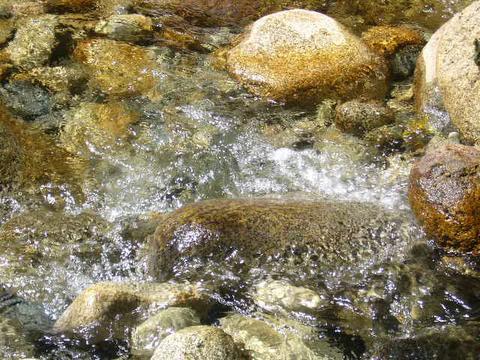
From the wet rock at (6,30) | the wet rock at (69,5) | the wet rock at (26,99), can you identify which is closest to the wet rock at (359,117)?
the wet rock at (26,99)

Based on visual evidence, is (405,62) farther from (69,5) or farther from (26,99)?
(69,5)

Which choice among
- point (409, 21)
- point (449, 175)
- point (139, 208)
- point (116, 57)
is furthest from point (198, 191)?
point (409, 21)

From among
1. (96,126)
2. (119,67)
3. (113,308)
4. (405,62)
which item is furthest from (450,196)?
(119,67)

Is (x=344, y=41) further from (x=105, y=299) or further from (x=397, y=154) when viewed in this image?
(x=105, y=299)

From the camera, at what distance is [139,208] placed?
4.74 m

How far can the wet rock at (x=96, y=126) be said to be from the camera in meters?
5.33

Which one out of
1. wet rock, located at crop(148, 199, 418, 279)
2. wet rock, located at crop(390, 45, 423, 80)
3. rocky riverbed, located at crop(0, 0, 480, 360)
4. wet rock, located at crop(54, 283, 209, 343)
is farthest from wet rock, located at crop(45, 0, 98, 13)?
wet rock, located at crop(54, 283, 209, 343)

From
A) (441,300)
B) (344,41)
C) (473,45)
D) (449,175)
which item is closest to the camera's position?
(441,300)

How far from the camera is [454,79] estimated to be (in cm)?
522

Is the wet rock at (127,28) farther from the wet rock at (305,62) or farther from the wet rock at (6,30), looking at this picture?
the wet rock at (305,62)

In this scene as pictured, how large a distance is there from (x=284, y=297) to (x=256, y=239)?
47 centimetres

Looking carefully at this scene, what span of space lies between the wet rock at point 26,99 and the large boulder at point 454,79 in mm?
4036

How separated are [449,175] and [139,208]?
2.56 metres

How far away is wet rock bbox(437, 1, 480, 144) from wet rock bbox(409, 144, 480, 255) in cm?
99
